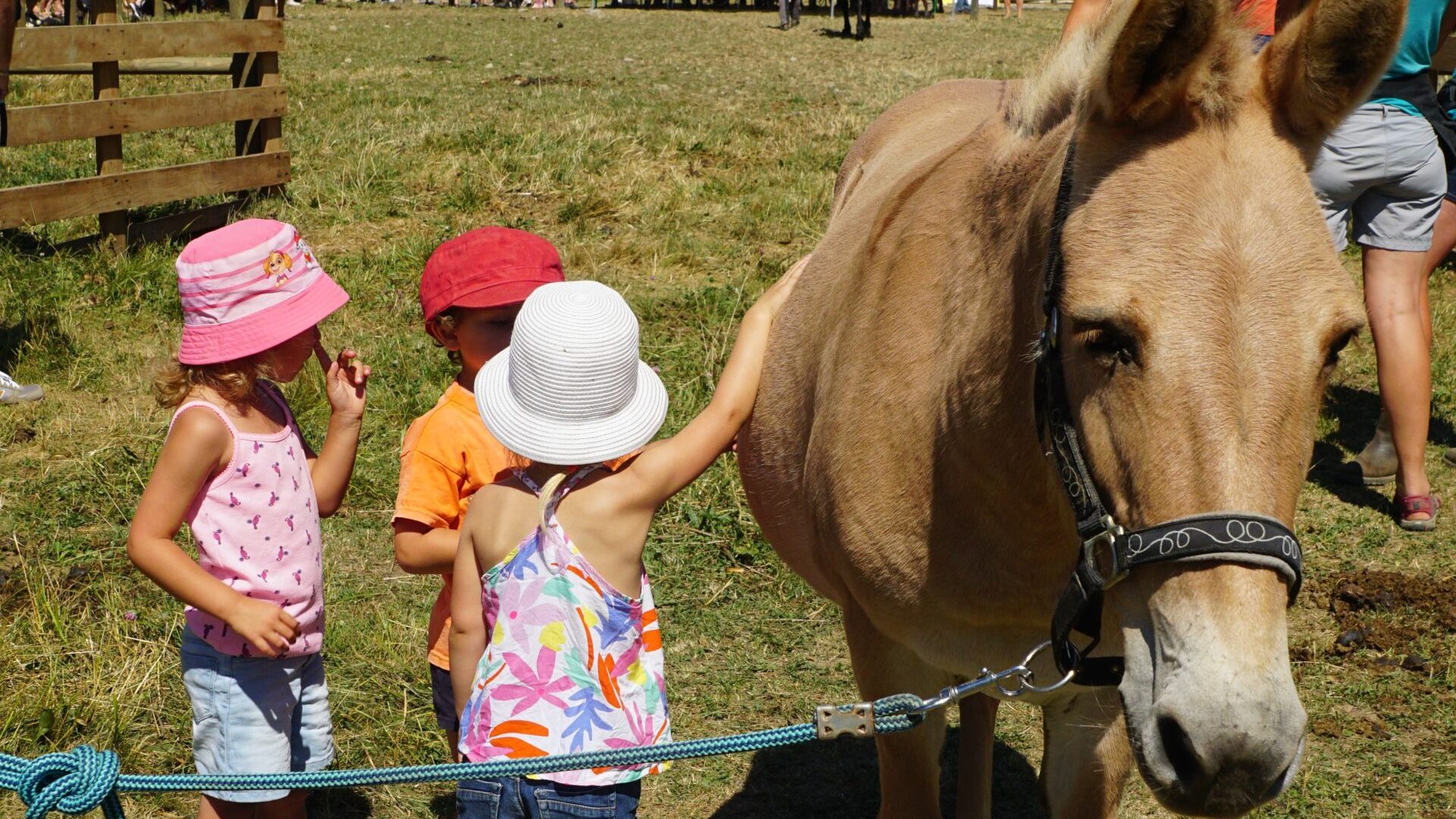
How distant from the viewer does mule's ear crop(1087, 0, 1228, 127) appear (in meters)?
1.66

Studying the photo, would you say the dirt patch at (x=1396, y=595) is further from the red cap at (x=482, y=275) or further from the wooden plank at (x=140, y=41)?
the wooden plank at (x=140, y=41)

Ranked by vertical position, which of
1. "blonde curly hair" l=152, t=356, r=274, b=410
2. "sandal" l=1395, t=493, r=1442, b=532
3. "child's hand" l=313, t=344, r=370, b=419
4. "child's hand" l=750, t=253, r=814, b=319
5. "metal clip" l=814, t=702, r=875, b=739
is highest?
"child's hand" l=750, t=253, r=814, b=319

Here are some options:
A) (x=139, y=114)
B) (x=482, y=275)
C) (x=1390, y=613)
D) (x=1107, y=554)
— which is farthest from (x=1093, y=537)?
(x=139, y=114)

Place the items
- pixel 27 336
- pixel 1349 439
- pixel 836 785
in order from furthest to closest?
pixel 27 336, pixel 1349 439, pixel 836 785

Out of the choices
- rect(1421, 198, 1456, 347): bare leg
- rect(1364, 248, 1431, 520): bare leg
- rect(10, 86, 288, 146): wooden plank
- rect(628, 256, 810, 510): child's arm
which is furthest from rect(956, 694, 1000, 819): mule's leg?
rect(10, 86, 288, 146): wooden plank

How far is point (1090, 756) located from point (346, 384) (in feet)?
6.02

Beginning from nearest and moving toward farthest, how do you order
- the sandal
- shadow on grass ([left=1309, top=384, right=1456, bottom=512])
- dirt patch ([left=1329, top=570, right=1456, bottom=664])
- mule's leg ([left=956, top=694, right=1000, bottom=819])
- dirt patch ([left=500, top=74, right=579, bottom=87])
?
mule's leg ([left=956, top=694, right=1000, bottom=819]), dirt patch ([left=1329, top=570, right=1456, bottom=664]), the sandal, shadow on grass ([left=1309, top=384, right=1456, bottom=512]), dirt patch ([left=500, top=74, right=579, bottom=87])

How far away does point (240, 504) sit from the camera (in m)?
2.41

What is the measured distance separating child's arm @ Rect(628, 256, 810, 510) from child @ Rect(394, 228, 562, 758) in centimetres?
45

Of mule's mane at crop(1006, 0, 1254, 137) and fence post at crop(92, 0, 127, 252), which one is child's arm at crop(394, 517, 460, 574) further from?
fence post at crop(92, 0, 127, 252)

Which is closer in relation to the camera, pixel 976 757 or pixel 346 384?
pixel 346 384

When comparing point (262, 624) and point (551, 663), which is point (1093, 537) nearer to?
point (551, 663)

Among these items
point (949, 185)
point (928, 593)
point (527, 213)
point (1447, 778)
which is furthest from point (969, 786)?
point (527, 213)

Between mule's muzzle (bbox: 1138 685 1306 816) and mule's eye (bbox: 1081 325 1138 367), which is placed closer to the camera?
mule's muzzle (bbox: 1138 685 1306 816)
